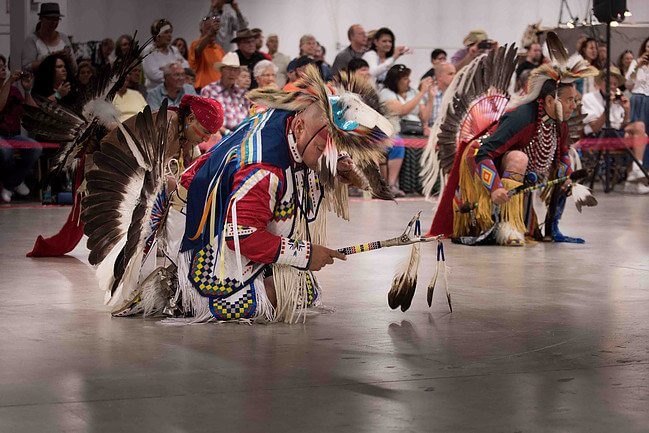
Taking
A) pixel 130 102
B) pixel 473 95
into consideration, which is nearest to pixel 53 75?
pixel 130 102

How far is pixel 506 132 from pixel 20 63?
524 cm

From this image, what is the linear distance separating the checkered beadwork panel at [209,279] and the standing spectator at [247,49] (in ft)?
21.4

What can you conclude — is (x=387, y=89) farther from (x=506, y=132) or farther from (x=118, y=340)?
(x=118, y=340)

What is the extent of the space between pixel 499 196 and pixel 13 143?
4.75m

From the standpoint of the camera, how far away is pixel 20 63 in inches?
405

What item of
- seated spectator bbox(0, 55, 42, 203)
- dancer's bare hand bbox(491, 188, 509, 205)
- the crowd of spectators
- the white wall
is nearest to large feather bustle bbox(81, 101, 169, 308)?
dancer's bare hand bbox(491, 188, 509, 205)

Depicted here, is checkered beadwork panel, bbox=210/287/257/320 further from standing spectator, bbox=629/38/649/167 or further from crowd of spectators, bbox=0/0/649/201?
standing spectator, bbox=629/38/649/167

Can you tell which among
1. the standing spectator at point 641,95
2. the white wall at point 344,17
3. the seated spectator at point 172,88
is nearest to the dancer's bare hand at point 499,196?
the seated spectator at point 172,88

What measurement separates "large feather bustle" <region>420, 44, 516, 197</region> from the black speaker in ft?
15.2

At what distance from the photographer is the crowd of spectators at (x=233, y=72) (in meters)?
9.38

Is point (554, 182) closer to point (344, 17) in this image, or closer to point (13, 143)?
point (13, 143)

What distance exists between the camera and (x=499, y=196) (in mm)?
6570

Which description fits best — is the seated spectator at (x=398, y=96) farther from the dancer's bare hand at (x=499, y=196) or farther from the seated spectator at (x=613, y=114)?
the dancer's bare hand at (x=499, y=196)

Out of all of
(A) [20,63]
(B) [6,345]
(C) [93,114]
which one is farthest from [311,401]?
(A) [20,63]
